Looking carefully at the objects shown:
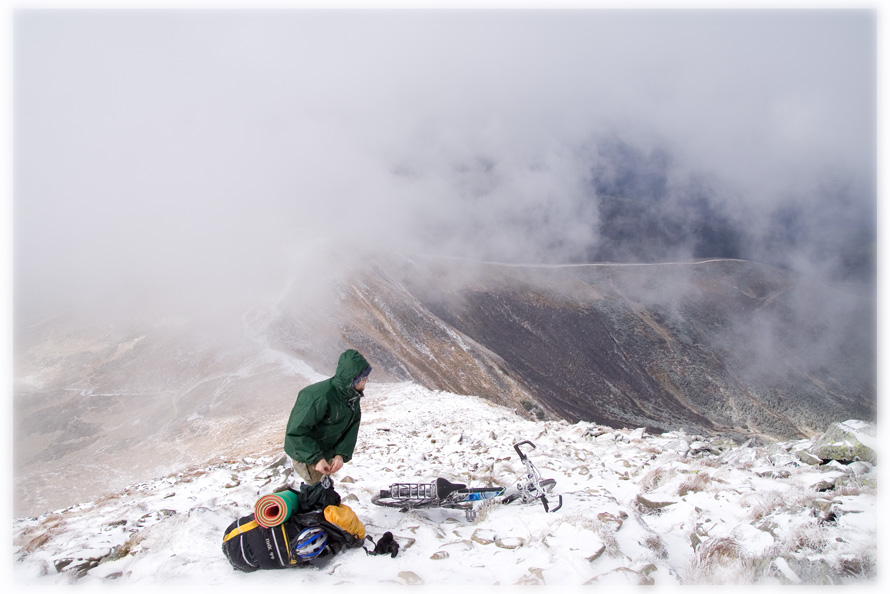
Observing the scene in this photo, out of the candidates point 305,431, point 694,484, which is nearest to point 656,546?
point 694,484

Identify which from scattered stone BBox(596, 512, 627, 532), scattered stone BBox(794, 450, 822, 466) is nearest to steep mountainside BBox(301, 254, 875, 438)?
scattered stone BBox(794, 450, 822, 466)

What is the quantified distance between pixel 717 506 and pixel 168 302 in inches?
2460

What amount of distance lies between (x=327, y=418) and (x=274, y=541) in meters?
1.36

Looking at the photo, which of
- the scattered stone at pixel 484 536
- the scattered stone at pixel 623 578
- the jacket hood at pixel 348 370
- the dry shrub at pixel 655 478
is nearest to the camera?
the scattered stone at pixel 623 578

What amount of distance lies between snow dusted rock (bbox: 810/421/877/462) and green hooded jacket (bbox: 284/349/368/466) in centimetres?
831

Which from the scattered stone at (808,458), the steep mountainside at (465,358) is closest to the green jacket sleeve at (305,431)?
the scattered stone at (808,458)

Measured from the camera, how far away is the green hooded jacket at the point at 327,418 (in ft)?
17.4

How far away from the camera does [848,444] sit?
8.00m

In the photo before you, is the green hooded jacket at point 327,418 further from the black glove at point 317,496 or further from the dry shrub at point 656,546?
the dry shrub at point 656,546

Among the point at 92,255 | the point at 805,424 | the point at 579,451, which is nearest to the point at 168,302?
the point at 92,255

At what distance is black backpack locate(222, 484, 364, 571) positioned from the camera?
4.86 m

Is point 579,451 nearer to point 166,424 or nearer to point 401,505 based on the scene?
point 401,505

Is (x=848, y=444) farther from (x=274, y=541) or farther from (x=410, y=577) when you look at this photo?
(x=274, y=541)

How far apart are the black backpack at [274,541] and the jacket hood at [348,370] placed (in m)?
1.47
